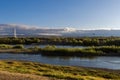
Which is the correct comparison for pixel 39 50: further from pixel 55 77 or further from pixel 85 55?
pixel 55 77

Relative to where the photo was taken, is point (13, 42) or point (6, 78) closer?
point (6, 78)

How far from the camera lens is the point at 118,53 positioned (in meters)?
45.2

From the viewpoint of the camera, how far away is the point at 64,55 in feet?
147

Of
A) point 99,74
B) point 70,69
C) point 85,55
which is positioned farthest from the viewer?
point 85,55

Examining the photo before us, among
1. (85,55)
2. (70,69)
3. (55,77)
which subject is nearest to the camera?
(55,77)

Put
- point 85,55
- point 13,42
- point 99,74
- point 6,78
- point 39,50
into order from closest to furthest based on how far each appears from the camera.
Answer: point 6,78, point 99,74, point 85,55, point 39,50, point 13,42

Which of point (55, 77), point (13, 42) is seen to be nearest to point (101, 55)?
point (55, 77)

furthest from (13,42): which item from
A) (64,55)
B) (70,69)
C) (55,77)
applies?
(55,77)

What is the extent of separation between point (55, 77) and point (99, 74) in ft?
21.4

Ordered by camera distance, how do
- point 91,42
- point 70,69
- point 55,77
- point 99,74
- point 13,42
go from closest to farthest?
point 55,77 → point 99,74 → point 70,69 → point 91,42 → point 13,42

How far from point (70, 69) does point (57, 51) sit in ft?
64.8

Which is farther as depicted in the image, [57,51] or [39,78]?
[57,51]

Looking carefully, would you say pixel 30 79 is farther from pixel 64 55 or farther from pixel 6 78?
pixel 64 55

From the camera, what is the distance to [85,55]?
43844 millimetres
